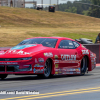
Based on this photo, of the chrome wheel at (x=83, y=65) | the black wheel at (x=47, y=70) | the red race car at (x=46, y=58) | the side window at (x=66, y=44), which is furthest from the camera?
the chrome wheel at (x=83, y=65)

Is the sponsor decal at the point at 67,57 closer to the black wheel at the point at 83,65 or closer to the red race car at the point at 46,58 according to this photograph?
the red race car at the point at 46,58

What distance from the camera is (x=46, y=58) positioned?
408 inches

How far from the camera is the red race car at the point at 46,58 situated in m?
10.1

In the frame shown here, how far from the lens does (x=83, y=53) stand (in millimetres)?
12047

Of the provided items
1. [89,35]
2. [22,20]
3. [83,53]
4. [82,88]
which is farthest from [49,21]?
[82,88]

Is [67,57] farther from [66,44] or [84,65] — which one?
[84,65]

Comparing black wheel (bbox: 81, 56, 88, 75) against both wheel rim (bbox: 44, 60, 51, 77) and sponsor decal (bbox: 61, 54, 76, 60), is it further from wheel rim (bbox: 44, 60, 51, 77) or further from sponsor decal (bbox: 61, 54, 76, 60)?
wheel rim (bbox: 44, 60, 51, 77)

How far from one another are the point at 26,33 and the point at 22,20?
1308 cm

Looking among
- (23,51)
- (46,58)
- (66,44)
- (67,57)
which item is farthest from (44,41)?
(23,51)

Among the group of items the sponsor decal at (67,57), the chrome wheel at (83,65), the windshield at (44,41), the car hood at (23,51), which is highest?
the windshield at (44,41)

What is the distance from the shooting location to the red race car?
10055 millimetres

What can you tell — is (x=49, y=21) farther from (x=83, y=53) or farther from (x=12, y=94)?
(x=12, y=94)

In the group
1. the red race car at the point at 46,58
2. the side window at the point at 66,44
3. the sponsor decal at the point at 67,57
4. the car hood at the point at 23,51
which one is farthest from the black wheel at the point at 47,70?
the side window at the point at 66,44

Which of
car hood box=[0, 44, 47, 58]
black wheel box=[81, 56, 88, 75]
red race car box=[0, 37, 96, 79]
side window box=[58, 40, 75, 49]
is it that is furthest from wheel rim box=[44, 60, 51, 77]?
black wheel box=[81, 56, 88, 75]
